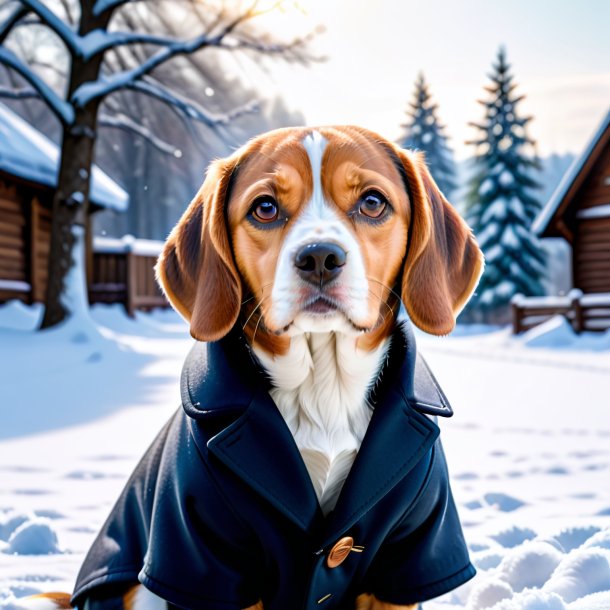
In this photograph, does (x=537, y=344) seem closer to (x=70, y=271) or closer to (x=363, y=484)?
(x=70, y=271)

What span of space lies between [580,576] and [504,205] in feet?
74.5

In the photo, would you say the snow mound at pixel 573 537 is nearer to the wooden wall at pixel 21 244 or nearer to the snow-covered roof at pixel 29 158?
the snow-covered roof at pixel 29 158

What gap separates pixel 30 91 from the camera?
13953 millimetres

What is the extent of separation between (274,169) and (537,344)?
1412 cm

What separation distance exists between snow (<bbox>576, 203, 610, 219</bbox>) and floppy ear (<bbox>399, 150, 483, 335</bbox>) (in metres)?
16.1

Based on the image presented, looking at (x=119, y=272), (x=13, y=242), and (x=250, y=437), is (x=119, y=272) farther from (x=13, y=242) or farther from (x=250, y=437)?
(x=250, y=437)

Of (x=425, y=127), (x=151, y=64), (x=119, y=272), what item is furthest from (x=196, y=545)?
(x=425, y=127)

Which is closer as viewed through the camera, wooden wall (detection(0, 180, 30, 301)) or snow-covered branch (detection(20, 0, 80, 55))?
snow-covered branch (detection(20, 0, 80, 55))

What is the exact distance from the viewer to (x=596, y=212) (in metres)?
17.3

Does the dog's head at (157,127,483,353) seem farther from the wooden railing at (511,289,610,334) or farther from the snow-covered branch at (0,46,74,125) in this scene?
the wooden railing at (511,289,610,334)

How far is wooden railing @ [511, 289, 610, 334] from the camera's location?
1652 cm

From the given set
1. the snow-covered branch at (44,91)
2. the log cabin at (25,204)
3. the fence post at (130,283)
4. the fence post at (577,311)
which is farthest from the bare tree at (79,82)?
the fence post at (577,311)

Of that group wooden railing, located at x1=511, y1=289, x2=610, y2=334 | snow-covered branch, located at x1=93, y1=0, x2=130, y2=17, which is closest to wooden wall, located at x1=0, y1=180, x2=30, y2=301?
snow-covered branch, located at x1=93, y1=0, x2=130, y2=17

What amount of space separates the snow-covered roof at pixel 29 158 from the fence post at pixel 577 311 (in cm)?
1013
